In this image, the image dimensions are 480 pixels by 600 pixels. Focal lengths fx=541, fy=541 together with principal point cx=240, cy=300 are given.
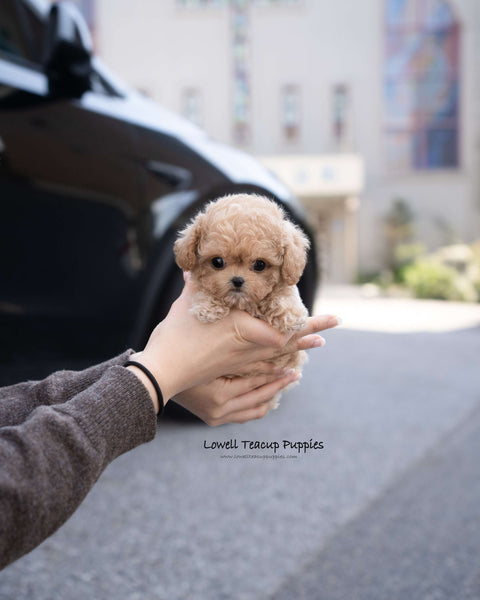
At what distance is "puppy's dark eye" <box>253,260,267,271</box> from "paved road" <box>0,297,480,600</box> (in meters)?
1.67

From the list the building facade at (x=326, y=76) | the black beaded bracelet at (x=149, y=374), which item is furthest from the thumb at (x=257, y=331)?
the building facade at (x=326, y=76)

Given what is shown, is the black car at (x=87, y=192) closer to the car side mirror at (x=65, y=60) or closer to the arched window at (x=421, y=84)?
the car side mirror at (x=65, y=60)

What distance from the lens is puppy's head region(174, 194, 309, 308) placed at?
2.06 ft

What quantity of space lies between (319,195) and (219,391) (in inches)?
741

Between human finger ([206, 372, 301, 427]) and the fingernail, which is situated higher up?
the fingernail

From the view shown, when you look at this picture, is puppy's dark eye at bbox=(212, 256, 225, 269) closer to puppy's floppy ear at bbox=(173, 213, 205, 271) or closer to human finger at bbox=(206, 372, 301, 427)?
puppy's floppy ear at bbox=(173, 213, 205, 271)

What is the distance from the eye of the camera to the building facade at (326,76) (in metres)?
21.7

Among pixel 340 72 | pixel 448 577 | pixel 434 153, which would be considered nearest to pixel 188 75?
pixel 340 72

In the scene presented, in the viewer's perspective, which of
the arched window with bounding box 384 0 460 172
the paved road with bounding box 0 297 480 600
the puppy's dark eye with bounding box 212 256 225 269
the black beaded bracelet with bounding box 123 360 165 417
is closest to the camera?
the puppy's dark eye with bounding box 212 256 225 269

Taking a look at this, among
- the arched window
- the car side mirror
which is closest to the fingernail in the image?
the car side mirror

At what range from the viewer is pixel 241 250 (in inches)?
24.6

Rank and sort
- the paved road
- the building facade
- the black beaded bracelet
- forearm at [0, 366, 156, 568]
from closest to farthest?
forearm at [0, 366, 156, 568] < the black beaded bracelet < the paved road < the building facade

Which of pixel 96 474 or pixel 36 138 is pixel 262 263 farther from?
pixel 36 138

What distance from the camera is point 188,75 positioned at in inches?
869
